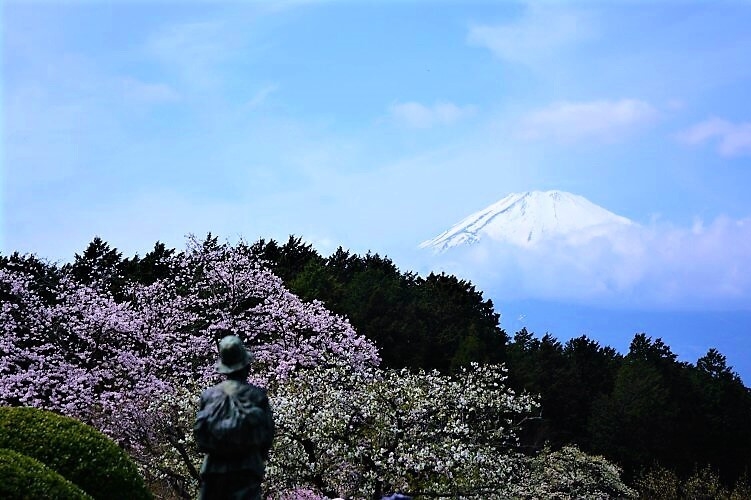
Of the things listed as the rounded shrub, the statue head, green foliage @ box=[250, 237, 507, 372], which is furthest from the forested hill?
the statue head

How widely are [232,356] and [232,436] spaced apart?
761 millimetres

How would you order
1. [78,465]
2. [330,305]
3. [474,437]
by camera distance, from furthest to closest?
1. [330,305]
2. [474,437]
3. [78,465]

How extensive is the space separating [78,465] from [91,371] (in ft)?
44.9

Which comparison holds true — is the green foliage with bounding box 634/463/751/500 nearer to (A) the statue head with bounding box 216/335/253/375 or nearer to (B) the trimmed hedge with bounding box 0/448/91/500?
(B) the trimmed hedge with bounding box 0/448/91/500

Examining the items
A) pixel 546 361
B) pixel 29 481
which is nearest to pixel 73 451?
pixel 29 481

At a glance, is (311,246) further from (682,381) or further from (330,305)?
(682,381)

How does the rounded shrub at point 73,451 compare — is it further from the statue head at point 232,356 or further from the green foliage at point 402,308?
the green foliage at point 402,308

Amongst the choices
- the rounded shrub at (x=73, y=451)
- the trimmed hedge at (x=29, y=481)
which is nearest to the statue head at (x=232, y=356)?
the trimmed hedge at (x=29, y=481)

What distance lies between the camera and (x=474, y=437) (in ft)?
60.4

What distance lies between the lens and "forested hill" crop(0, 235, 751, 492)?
38.2m

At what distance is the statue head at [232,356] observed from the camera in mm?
7973

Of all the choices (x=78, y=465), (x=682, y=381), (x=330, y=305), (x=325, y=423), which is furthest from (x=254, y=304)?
(x=682, y=381)

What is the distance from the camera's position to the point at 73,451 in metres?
11.9

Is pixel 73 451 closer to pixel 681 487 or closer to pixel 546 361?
pixel 681 487
